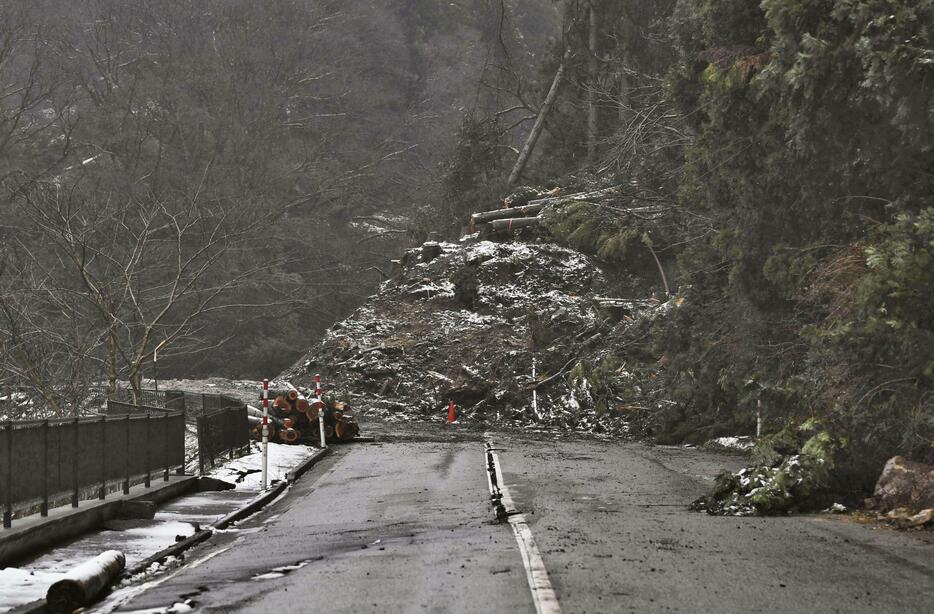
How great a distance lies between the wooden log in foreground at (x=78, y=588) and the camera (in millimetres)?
7789

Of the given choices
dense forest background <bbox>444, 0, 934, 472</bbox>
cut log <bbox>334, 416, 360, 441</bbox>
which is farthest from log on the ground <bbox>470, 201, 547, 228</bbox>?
cut log <bbox>334, 416, 360, 441</bbox>

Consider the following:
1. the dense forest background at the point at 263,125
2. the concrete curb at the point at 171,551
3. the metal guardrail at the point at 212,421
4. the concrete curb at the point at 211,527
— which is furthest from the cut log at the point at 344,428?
the dense forest background at the point at 263,125

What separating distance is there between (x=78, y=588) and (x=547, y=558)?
363 centimetres

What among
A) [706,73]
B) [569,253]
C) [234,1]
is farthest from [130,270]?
[234,1]

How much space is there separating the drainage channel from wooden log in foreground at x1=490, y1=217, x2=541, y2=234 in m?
26.4

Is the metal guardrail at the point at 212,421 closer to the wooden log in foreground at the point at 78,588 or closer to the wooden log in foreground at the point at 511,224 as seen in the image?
the wooden log in foreground at the point at 78,588

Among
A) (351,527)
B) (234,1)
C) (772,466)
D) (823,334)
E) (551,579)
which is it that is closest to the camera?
(551,579)

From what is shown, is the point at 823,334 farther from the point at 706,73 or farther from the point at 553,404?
the point at 553,404

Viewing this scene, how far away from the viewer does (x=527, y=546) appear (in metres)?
9.86

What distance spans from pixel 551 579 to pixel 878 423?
8.04 metres

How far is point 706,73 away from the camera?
2000 cm

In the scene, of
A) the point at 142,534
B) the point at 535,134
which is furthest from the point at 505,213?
the point at 142,534

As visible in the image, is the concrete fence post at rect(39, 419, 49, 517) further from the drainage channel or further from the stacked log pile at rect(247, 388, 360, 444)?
the stacked log pile at rect(247, 388, 360, 444)

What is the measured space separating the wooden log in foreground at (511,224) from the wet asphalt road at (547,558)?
28.1m
